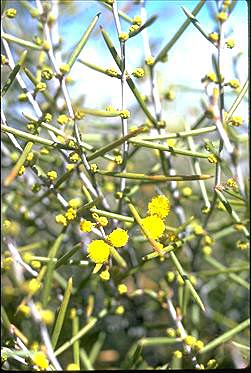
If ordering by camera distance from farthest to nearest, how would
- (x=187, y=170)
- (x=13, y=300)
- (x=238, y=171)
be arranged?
(x=187, y=170) < (x=13, y=300) < (x=238, y=171)

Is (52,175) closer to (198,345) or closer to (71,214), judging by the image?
(71,214)

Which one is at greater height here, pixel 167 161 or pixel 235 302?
pixel 167 161

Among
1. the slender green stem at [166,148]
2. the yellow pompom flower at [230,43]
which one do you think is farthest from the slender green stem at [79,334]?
the yellow pompom flower at [230,43]

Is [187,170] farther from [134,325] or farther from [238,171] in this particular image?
[238,171]

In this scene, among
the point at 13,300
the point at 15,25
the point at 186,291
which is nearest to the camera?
the point at 186,291

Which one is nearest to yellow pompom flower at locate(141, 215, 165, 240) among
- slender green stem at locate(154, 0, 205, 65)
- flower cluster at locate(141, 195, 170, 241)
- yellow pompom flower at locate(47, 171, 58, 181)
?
flower cluster at locate(141, 195, 170, 241)

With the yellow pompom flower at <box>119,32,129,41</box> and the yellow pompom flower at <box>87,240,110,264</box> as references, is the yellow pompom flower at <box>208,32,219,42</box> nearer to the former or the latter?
the yellow pompom flower at <box>119,32,129,41</box>

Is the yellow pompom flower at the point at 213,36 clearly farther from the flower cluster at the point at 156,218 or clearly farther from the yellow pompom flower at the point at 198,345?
the yellow pompom flower at the point at 198,345

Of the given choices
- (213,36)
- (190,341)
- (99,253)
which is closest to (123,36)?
(213,36)

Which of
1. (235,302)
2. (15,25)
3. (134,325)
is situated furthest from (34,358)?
(15,25)
